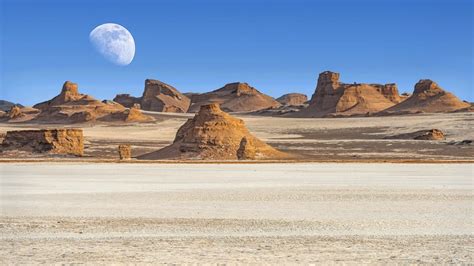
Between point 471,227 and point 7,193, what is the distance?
12757 millimetres

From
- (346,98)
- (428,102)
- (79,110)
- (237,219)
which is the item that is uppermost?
(346,98)

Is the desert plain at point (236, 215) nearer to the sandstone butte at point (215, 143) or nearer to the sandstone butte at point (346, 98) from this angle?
the sandstone butte at point (215, 143)

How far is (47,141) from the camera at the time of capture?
4350cm

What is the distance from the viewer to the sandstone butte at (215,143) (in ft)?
131

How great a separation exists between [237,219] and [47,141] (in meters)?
32.1

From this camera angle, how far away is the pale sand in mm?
9703

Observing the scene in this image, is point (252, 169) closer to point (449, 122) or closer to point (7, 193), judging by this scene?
point (7, 193)

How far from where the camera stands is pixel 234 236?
11.5 metres

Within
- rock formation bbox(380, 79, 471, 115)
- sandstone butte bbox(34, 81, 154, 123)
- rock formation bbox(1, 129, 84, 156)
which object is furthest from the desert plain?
rock formation bbox(380, 79, 471, 115)

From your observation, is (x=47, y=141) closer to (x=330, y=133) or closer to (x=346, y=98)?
(x=330, y=133)

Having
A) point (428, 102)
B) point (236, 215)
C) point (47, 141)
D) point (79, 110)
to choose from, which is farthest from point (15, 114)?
point (236, 215)

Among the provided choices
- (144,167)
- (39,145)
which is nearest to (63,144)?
(39,145)

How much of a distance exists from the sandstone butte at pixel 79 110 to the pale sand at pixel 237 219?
100245 mm

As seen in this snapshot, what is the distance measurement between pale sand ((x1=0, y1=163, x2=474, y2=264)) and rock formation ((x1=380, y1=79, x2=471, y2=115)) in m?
111
